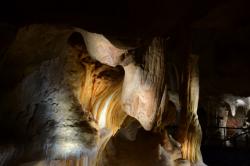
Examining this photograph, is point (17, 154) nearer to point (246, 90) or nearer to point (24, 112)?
point (24, 112)

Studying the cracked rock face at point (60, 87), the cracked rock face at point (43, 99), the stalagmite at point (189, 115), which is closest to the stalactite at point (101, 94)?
the cracked rock face at point (60, 87)

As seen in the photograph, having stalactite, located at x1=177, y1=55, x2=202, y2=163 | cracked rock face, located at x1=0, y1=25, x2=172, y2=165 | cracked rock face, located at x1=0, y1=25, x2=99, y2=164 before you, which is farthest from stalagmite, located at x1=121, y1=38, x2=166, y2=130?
stalactite, located at x1=177, y1=55, x2=202, y2=163

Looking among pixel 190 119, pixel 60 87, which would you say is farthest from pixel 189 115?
pixel 60 87

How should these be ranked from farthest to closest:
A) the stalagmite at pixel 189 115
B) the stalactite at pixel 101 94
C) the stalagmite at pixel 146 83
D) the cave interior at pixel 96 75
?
the stalagmite at pixel 189 115
the stalactite at pixel 101 94
the stalagmite at pixel 146 83
the cave interior at pixel 96 75

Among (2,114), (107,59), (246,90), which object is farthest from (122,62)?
(246,90)

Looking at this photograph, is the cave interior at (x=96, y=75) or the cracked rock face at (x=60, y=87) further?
the cracked rock face at (x=60, y=87)

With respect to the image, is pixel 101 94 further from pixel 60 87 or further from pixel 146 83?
pixel 146 83

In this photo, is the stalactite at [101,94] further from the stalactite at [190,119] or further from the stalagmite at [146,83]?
the stalactite at [190,119]

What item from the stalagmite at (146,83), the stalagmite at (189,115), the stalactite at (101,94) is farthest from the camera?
the stalagmite at (189,115)

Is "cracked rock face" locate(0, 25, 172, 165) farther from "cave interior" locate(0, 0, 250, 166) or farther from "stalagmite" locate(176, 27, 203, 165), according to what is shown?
"stalagmite" locate(176, 27, 203, 165)

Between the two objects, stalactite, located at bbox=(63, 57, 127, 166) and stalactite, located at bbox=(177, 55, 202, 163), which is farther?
stalactite, located at bbox=(177, 55, 202, 163)

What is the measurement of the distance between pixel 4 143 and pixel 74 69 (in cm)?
138

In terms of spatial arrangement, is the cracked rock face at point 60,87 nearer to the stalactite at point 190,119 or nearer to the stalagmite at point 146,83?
the stalagmite at point 146,83

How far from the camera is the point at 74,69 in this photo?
471 cm
